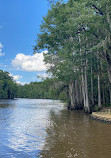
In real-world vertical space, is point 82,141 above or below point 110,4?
below

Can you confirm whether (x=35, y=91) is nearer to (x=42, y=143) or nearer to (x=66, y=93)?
(x=66, y=93)

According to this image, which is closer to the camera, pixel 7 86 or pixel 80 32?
pixel 80 32

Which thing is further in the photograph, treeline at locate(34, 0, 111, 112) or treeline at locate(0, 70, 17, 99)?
treeline at locate(0, 70, 17, 99)

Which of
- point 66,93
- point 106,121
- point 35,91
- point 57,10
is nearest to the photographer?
point 106,121

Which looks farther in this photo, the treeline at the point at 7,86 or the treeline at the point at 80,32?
the treeline at the point at 7,86

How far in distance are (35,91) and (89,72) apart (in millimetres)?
105907

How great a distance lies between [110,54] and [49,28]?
7147 millimetres

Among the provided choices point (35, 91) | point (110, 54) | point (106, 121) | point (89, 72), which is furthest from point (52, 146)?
point (35, 91)

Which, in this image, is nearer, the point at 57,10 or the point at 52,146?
the point at 52,146

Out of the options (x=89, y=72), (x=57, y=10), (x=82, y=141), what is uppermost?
(x=57, y=10)

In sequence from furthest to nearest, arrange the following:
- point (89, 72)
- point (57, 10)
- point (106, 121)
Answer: point (89, 72) < point (57, 10) < point (106, 121)

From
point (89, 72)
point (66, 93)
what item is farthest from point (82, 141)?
point (66, 93)

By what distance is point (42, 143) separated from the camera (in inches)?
311

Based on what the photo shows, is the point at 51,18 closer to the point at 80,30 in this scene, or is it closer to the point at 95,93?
the point at 80,30
